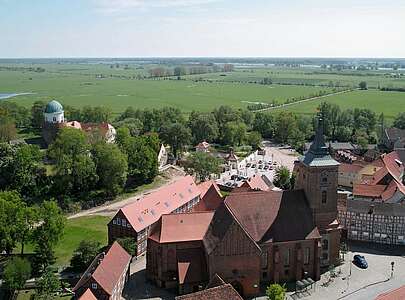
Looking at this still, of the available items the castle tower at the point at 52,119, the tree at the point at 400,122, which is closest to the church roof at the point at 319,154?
the castle tower at the point at 52,119

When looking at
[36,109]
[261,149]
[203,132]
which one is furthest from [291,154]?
[36,109]

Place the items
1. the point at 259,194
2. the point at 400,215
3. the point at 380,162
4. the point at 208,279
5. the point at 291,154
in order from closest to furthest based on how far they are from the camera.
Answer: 1. the point at 208,279
2. the point at 259,194
3. the point at 400,215
4. the point at 380,162
5. the point at 291,154

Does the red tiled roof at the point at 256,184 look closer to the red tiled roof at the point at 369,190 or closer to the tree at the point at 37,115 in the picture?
the red tiled roof at the point at 369,190

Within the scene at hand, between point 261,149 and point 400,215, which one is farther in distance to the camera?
point 261,149

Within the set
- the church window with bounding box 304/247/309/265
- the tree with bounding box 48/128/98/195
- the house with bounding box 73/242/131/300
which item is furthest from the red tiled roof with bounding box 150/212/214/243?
the tree with bounding box 48/128/98/195

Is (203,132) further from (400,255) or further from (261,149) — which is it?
(400,255)

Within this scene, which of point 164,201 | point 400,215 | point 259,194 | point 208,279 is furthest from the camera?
point 164,201
